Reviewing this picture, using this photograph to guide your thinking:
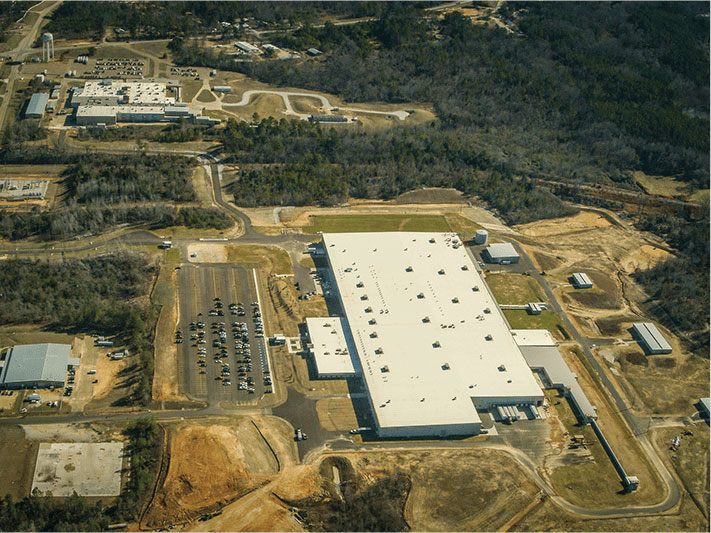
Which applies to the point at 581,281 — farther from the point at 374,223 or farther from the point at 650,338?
the point at 374,223

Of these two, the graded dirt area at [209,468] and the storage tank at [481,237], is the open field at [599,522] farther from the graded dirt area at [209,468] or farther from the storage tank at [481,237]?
the storage tank at [481,237]

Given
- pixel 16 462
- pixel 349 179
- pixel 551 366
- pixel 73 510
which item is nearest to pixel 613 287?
pixel 551 366

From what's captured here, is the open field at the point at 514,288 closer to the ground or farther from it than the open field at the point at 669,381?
farther from it

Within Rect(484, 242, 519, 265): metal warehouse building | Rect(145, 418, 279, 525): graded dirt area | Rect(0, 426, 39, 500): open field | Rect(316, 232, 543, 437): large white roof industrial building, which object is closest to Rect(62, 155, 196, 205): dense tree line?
Rect(316, 232, 543, 437): large white roof industrial building

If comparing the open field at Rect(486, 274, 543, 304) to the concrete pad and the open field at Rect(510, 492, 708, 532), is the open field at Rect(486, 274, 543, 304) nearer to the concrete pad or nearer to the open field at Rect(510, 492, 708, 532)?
the open field at Rect(510, 492, 708, 532)

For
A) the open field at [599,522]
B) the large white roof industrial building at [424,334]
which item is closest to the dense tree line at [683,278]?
the large white roof industrial building at [424,334]
